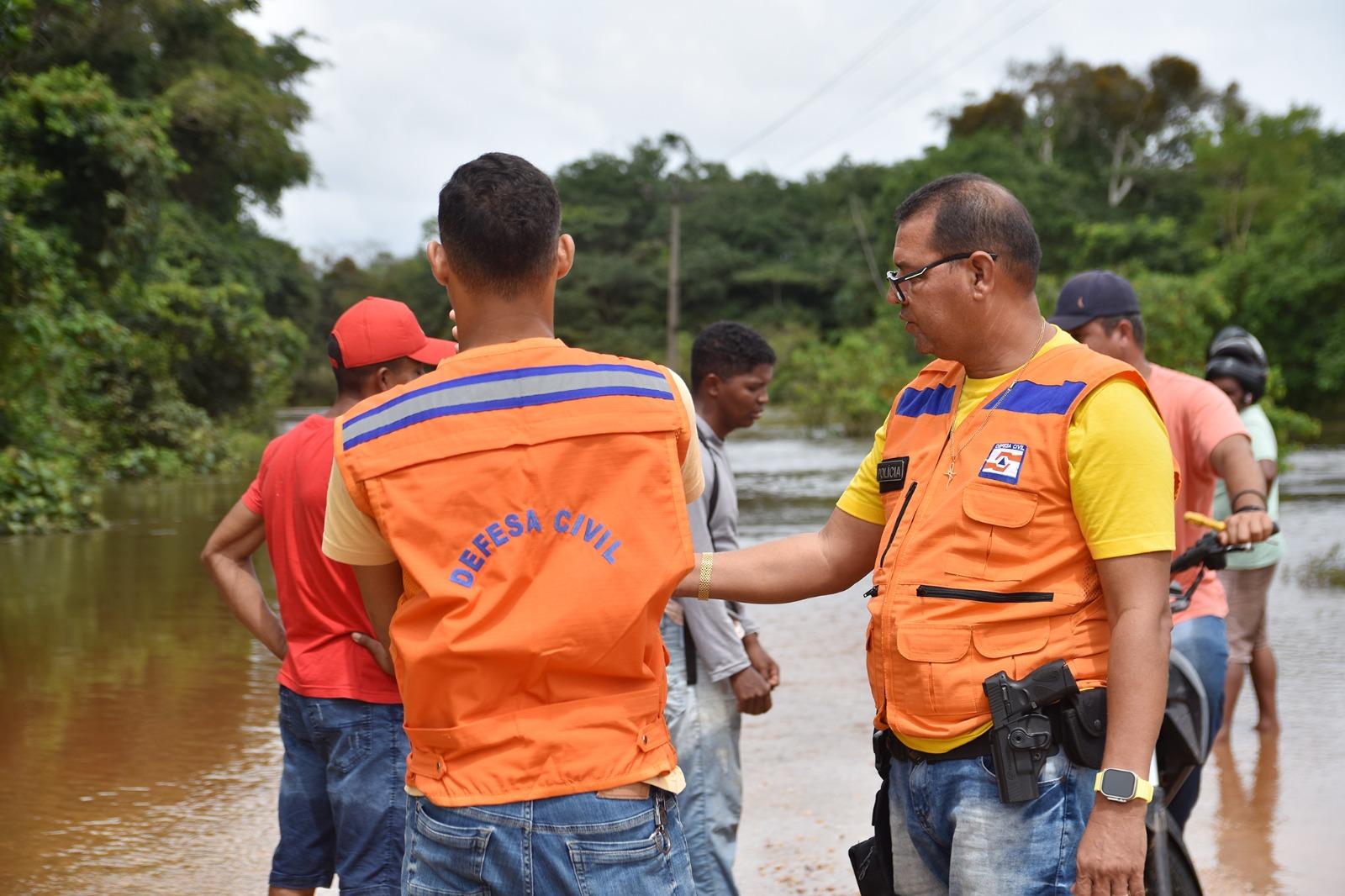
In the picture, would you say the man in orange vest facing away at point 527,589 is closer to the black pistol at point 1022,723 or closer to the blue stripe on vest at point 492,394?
the blue stripe on vest at point 492,394

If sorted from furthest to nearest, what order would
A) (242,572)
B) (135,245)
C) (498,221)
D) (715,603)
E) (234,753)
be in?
(135,245), (234,753), (715,603), (242,572), (498,221)

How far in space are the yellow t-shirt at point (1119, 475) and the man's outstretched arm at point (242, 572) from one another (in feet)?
6.49

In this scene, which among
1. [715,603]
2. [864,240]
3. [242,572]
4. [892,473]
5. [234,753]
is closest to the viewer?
[892,473]

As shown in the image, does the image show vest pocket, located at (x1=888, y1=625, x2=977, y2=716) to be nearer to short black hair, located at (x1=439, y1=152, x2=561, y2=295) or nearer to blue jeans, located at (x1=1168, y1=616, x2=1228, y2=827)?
short black hair, located at (x1=439, y1=152, x2=561, y2=295)

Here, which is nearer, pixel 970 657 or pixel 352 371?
pixel 970 657

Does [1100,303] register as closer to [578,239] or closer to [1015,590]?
[1015,590]

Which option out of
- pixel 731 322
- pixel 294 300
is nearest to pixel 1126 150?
pixel 294 300

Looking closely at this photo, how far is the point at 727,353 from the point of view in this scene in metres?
4.29

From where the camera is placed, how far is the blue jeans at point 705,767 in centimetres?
A: 375

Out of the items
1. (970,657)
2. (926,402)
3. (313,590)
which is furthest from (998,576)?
(313,590)

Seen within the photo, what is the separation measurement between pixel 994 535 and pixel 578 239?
203 feet

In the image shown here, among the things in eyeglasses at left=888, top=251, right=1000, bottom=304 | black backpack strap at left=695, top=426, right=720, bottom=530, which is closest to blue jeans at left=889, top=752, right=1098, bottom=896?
eyeglasses at left=888, top=251, right=1000, bottom=304

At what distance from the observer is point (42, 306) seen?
12.1m

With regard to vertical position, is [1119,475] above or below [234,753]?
above
